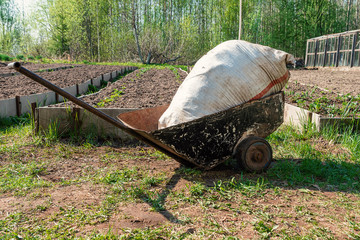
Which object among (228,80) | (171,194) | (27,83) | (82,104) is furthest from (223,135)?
(27,83)

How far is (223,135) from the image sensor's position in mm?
2549

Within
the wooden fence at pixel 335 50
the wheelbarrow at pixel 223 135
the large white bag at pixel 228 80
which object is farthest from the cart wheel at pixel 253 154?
the wooden fence at pixel 335 50

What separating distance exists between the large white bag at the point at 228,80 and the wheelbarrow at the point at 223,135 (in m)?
0.10

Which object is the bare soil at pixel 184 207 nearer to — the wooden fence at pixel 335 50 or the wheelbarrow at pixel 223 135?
the wheelbarrow at pixel 223 135

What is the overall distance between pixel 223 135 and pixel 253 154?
1.12 ft

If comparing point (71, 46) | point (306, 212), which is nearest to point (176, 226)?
point (306, 212)

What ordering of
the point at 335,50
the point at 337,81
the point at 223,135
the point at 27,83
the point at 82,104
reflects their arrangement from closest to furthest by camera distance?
the point at 82,104 < the point at 223,135 < the point at 27,83 < the point at 337,81 < the point at 335,50

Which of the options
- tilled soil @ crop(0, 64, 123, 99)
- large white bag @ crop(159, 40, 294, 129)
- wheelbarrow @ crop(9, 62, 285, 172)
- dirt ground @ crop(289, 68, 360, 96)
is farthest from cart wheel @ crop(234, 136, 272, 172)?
tilled soil @ crop(0, 64, 123, 99)

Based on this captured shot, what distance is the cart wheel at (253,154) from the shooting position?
260 centimetres

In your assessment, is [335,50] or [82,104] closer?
[82,104]

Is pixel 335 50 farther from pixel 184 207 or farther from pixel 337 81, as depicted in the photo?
pixel 184 207

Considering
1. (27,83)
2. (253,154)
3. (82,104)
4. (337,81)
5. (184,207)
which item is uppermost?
(82,104)

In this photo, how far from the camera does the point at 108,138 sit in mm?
3816

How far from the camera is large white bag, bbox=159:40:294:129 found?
8.35 ft
